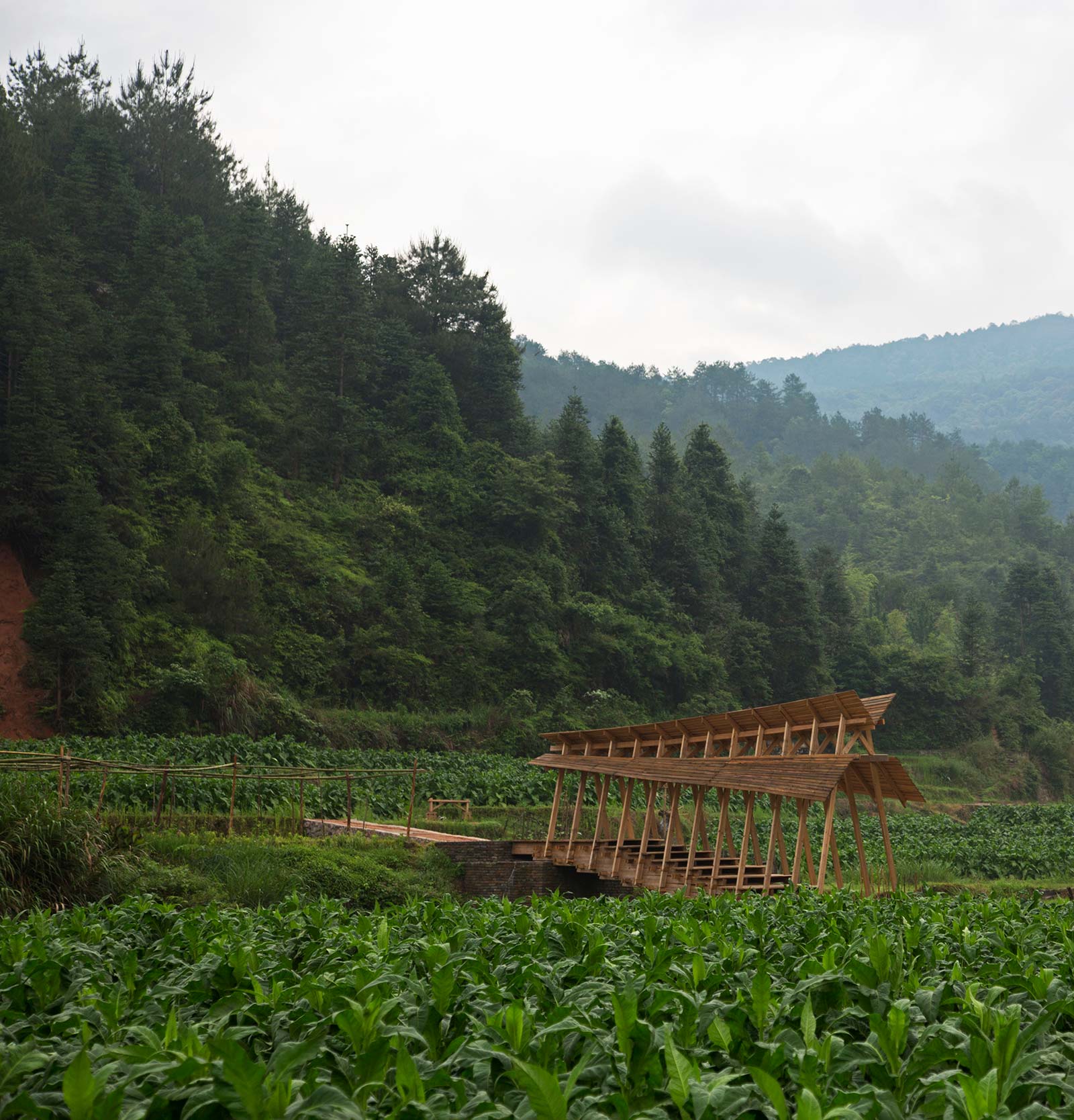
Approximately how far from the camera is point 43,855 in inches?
495

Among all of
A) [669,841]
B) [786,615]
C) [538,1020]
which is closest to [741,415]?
[786,615]

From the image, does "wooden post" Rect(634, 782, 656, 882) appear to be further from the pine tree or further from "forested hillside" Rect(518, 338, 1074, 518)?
"forested hillside" Rect(518, 338, 1074, 518)

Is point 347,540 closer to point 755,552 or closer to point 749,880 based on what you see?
point 755,552

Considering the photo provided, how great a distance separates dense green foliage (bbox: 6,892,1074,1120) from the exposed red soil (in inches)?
1102

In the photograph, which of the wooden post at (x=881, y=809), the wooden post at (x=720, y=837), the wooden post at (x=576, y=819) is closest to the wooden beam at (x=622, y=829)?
the wooden post at (x=576, y=819)

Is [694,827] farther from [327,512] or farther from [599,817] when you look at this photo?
[327,512]

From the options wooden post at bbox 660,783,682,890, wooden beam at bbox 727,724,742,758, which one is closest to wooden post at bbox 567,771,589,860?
wooden post at bbox 660,783,682,890

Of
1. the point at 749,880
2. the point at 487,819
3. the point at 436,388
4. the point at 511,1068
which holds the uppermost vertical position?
the point at 436,388

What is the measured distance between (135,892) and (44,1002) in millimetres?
8595

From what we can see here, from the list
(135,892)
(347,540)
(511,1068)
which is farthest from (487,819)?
(511,1068)

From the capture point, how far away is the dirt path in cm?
2181

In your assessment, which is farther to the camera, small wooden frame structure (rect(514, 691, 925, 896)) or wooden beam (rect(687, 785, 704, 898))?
wooden beam (rect(687, 785, 704, 898))

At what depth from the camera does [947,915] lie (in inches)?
324

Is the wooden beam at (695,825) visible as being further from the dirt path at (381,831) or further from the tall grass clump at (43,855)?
the tall grass clump at (43,855)
